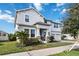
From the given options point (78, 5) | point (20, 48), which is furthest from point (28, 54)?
point (78, 5)

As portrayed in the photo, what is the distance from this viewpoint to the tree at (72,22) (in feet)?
13.8

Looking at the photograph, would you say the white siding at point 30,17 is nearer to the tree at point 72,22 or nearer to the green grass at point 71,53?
the tree at point 72,22

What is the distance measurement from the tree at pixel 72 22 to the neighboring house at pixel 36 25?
14 cm

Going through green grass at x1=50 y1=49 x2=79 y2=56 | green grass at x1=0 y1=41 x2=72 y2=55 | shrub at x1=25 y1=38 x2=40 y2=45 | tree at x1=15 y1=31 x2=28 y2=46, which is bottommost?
green grass at x1=50 y1=49 x2=79 y2=56

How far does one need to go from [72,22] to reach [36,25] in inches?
25.6

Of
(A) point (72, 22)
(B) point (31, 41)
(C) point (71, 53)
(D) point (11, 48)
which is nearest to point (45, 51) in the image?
(B) point (31, 41)

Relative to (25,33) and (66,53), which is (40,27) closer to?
(25,33)

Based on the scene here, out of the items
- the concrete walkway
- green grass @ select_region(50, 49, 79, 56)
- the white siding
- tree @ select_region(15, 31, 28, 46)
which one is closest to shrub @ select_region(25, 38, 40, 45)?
tree @ select_region(15, 31, 28, 46)

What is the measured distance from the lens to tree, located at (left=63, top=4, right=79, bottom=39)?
4.21 m

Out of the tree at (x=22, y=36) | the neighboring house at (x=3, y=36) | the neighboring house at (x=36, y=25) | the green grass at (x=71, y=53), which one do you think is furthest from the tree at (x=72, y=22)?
the neighboring house at (x=3, y=36)

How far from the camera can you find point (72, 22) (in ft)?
14.0

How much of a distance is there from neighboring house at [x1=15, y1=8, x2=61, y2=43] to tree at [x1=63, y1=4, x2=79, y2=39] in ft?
0.44

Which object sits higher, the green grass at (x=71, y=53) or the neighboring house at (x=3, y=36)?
the neighboring house at (x=3, y=36)

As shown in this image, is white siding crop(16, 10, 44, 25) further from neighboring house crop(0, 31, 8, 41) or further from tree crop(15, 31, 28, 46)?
neighboring house crop(0, 31, 8, 41)
